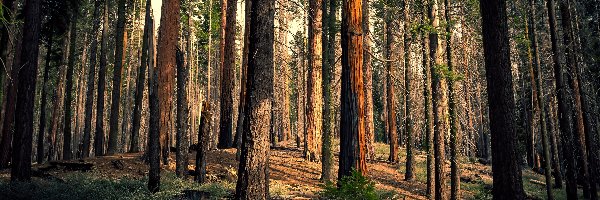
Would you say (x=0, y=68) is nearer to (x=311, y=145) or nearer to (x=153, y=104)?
(x=153, y=104)

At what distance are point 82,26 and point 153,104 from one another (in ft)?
104

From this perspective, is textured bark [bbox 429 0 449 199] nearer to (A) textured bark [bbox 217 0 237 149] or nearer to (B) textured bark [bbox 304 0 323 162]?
(B) textured bark [bbox 304 0 323 162]

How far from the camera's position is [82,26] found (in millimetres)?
37750

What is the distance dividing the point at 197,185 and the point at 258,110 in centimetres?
561

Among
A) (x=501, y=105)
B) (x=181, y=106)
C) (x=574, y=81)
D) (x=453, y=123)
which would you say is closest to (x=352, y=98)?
(x=501, y=105)

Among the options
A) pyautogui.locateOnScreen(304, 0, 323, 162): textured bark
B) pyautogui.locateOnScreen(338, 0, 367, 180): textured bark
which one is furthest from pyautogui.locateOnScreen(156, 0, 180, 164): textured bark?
pyautogui.locateOnScreen(338, 0, 367, 180): textured bark

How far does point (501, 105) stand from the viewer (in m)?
6.84

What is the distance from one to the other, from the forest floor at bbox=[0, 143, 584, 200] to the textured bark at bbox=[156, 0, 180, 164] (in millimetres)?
1941

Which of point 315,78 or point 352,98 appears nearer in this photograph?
point 352,98

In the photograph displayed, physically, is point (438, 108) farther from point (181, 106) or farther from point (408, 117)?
point (181, 106)

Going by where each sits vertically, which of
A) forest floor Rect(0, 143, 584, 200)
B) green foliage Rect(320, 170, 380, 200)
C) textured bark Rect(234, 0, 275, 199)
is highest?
textured bark Rect(234, 0, 275, 199)

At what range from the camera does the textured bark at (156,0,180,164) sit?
13.2 m

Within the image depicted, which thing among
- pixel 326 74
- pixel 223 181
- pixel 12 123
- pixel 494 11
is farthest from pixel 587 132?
pixel 12 123

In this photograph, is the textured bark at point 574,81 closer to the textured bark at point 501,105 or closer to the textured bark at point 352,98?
the textured bark at point 352,98
